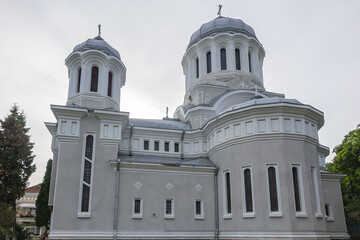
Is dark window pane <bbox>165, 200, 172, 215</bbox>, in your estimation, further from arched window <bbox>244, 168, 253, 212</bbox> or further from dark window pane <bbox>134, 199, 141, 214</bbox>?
arched window <bbox>244, 168, 253, 212</bbox>

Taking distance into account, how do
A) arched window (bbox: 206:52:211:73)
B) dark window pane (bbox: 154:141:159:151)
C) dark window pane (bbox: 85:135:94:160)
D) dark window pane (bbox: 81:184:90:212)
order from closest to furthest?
dark window pane (bbox: 81:184:90:212) → dark window pane (bbox: 85:135:94:160) → dark window pane (bbox: 154:141:159:151) → arched window (bbox: 206:52:211:73)

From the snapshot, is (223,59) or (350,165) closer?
(223,59)

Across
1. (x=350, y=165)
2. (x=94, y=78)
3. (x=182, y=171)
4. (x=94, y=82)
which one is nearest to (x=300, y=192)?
(x=182, y=171)

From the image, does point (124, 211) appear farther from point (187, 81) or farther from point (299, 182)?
point (187, 81)

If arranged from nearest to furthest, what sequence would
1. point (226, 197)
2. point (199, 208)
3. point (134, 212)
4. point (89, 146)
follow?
1. point (134, 212)
2. point (226, 197)
3. point (89, 146)
4. point (199, 208)

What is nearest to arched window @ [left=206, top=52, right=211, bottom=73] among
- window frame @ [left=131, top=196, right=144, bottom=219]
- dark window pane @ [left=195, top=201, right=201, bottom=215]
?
dark window pane @ [left=195, top=201, right=201, bottom=215]

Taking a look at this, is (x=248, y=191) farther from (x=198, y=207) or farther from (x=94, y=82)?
(x=94, y=82)

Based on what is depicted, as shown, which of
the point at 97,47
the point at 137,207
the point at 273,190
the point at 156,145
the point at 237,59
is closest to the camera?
the point at 273,190

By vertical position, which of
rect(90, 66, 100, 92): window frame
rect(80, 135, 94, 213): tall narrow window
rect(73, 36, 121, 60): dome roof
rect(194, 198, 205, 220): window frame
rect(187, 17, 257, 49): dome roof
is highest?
rect(187, 17, 257, 49): dome roof

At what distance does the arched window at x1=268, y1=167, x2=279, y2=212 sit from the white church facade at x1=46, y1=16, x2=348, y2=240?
2.0 inches

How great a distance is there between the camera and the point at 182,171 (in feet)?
62.2

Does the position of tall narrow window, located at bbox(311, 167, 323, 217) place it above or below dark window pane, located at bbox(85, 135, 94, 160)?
below

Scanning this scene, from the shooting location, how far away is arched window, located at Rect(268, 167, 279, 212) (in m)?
15.9

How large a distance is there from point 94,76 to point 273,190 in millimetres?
13242
